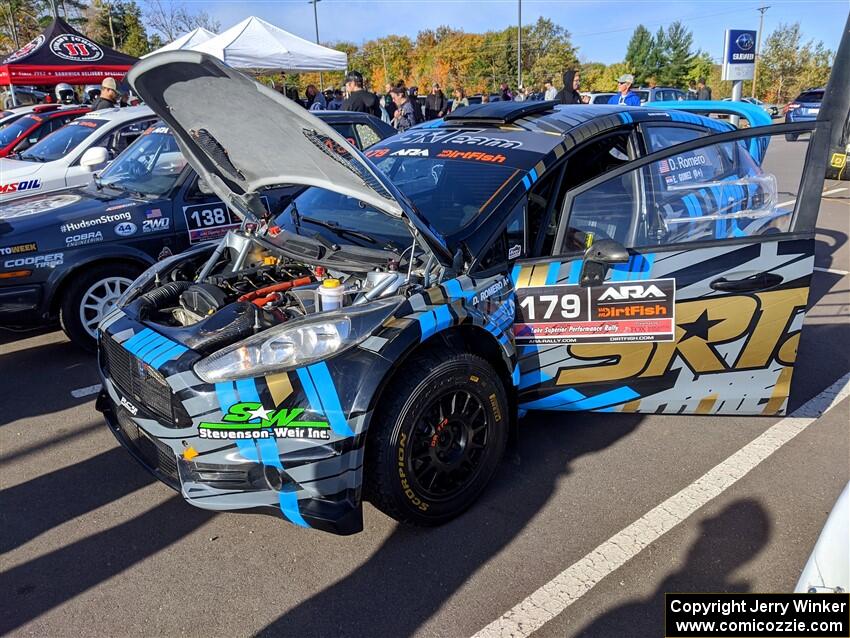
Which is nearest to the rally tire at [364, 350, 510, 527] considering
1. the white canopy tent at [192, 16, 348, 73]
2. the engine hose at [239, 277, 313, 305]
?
the engine hose at [239, 277, 313, 305]

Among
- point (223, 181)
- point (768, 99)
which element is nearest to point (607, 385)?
point (223, 181)

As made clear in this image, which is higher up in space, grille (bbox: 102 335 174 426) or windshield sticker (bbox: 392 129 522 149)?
windshield sticker (bbox: 392 129 522 149)

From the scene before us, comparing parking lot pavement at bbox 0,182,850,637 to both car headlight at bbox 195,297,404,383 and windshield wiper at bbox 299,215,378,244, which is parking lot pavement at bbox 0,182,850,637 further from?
windshield wiper at bbox 299,215,378,244

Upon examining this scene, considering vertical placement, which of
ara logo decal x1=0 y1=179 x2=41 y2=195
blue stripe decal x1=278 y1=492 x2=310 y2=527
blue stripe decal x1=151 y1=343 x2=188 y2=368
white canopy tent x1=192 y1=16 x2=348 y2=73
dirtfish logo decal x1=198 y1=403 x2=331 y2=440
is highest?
white canopy tent x1=192 y1=16 x2=348 y2=73

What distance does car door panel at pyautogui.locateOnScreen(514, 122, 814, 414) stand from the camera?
300 centimetres

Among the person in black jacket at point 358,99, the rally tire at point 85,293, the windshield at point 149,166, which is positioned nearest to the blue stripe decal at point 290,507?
the rally tire at point 85,293

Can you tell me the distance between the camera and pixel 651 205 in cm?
340

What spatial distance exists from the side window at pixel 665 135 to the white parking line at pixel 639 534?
183cm

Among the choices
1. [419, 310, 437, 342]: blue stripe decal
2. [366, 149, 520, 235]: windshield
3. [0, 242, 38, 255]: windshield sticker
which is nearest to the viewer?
[419, 310, 437, 342]: blue stripe decal

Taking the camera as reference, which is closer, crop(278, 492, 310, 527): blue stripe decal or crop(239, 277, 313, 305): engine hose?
crop(278, 492, 310, 527): blue stripe decal

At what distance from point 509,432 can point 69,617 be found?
6.61 ft

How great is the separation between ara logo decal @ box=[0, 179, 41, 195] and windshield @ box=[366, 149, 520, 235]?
556 centimetres

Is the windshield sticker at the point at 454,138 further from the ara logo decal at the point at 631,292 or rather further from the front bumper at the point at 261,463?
the front bumper at the point at 261,463

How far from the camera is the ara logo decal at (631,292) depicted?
9.71ft
